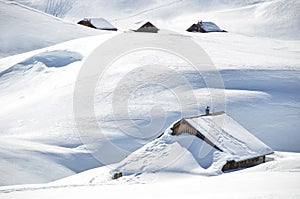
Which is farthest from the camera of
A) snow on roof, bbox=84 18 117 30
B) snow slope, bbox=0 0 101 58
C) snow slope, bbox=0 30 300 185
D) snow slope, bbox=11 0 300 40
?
snow slope, bbox=11 0 300 40

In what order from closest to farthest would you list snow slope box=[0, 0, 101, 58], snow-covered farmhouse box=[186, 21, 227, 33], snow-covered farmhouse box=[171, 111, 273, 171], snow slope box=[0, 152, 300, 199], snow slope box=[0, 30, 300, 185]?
snow slope box=[0, 152, 300, 199]
snow-covered farmhouse box=[171, 111, 273, 171]
snow slope box=[0, 30, 300, 185]
snow slope box=[0, 0, 101, 58]
snow-covered farmhouse box=[186, 21, 227, 33]

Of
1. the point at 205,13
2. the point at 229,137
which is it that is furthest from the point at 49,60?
the point at 205,13

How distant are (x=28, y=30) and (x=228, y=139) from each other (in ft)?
124

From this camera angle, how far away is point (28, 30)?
51.5 metres

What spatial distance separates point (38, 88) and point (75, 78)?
302 centimetres

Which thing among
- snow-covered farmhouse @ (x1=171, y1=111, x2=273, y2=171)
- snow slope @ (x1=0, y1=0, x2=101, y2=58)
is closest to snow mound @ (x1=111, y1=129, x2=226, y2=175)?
snow-covered farmhouse @ (x1=171, y1=111, x2=273, y2=171)

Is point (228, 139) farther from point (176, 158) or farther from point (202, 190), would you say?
point (202, 190)

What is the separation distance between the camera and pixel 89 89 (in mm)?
31609

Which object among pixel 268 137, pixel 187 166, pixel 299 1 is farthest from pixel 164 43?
pixel 299 1

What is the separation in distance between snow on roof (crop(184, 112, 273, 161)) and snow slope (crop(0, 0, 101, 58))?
31.8 meters

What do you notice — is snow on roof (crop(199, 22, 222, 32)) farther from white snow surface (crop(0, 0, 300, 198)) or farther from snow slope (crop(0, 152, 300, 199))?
snow slope (crop(0, 152, 300, 199))

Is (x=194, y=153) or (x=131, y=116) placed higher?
(x=131, y=116)

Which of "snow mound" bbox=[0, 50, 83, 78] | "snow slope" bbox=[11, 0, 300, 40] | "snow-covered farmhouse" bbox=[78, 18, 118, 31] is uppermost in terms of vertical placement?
"snow slope" bbox=[11, 0, 300, 40]

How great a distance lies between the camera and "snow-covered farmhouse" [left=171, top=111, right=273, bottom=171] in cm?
1805
